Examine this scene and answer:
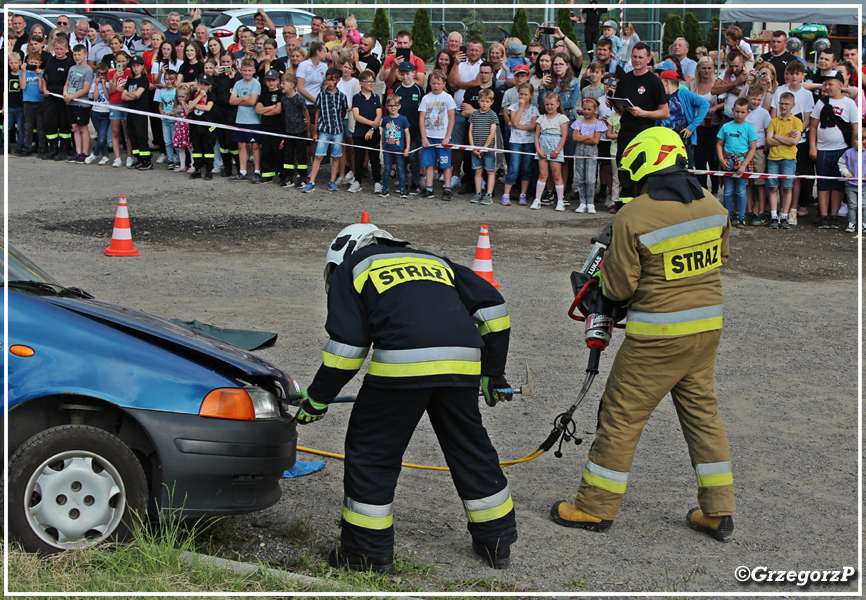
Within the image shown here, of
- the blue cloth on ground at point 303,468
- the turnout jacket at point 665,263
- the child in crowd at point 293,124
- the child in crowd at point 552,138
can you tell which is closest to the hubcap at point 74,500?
the blue cloth on ground at point 303,468

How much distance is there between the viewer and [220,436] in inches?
152

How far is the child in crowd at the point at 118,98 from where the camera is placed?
15289mm

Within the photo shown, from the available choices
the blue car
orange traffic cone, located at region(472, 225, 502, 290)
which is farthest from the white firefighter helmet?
orange traffic cone, located at region(472, 225, 502, 290)

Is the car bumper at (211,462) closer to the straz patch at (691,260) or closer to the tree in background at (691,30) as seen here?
the straz patch at (691,260)

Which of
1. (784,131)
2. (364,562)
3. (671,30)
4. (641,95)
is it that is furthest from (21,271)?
(671,30)

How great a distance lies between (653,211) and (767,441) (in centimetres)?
216

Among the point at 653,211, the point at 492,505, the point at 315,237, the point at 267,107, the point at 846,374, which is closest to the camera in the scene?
the point at 492,505

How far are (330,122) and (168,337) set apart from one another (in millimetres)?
10081

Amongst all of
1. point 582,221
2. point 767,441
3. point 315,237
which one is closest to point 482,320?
point 767,441

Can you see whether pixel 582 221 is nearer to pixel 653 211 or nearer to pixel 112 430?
pixel 653 211

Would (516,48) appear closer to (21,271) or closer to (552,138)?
(552,138)

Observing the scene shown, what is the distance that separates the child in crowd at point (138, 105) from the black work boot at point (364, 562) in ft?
41.0

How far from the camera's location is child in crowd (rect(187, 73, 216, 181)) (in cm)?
1438

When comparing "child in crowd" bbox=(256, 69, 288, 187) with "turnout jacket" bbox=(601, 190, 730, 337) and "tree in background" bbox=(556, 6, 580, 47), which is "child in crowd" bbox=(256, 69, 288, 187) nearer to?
"turnout jacket" bbox=(601, 190, 730, 337)
